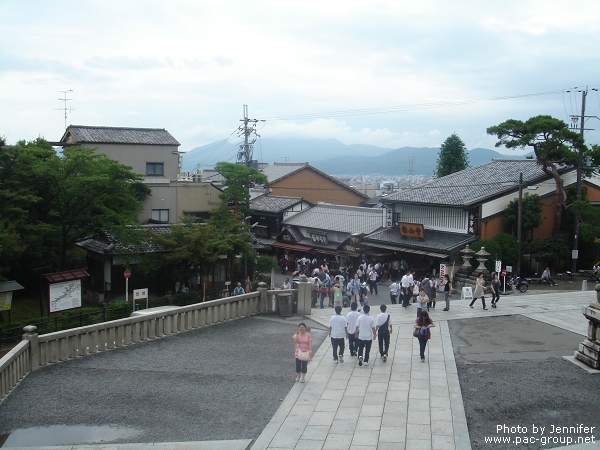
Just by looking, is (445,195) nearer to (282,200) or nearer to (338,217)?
(338,217)

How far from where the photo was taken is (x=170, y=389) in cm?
1227

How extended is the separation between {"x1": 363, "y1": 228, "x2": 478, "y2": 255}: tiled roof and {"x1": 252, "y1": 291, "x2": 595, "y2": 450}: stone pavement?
1699 cm

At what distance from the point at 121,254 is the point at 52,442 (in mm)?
18902

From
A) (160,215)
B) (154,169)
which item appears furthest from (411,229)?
(154,169)

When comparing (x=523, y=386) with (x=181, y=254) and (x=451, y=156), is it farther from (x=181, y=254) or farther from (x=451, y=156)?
(x=451, y=156)

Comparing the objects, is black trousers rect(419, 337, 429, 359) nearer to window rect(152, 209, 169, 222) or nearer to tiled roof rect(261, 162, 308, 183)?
window rect(152, 209, 169, 222)

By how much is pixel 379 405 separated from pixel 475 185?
92.6 feet

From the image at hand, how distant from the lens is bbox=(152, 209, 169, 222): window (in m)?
41.3

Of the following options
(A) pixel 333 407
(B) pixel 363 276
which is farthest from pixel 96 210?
(A) pixel 333 407

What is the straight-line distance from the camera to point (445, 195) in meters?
36.9

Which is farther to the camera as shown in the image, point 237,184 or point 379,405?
point 237,184

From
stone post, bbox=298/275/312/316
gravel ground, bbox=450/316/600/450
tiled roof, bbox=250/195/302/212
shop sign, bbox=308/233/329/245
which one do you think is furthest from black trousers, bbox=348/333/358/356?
tiled roof, bbox=250/195/302/212

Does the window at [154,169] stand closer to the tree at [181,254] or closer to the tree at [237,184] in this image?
the tree at [237,184]

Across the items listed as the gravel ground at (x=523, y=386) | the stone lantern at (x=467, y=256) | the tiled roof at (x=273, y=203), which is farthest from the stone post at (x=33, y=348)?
the tiled roof at (x=273, y=203)
